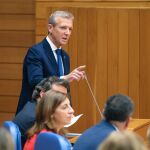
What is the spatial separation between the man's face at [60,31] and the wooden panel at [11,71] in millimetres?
1931

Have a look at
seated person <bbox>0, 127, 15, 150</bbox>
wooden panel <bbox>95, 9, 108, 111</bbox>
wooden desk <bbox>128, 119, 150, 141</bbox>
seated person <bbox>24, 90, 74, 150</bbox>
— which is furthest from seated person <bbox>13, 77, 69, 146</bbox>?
wooden panel <bbox>95, 9, 108, 111</bbox>

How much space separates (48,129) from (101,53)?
8.67ft

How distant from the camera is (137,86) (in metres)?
5.55

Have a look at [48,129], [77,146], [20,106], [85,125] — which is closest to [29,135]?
[48,129]

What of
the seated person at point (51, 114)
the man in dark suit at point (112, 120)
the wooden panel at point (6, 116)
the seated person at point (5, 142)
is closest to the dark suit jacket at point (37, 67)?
the seated person at point (51, 114)

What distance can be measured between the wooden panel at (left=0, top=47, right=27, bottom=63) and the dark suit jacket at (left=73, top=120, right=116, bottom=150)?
3.46 m

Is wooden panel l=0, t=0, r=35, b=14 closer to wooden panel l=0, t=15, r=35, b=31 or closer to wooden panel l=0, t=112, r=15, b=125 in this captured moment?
wooden panel l=0, t=15, r=35, b=31

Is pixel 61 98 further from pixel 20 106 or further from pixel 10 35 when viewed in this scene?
pixel 10 35

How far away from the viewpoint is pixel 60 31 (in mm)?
4234

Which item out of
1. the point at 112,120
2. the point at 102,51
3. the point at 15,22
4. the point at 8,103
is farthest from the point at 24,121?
the point at 15,22

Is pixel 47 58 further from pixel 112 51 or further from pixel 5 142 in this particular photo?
pixel 5 142

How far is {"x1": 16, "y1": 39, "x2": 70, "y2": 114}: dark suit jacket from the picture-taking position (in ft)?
13.6

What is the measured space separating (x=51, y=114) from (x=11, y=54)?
10.5 feet

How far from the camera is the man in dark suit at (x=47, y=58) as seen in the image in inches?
164
